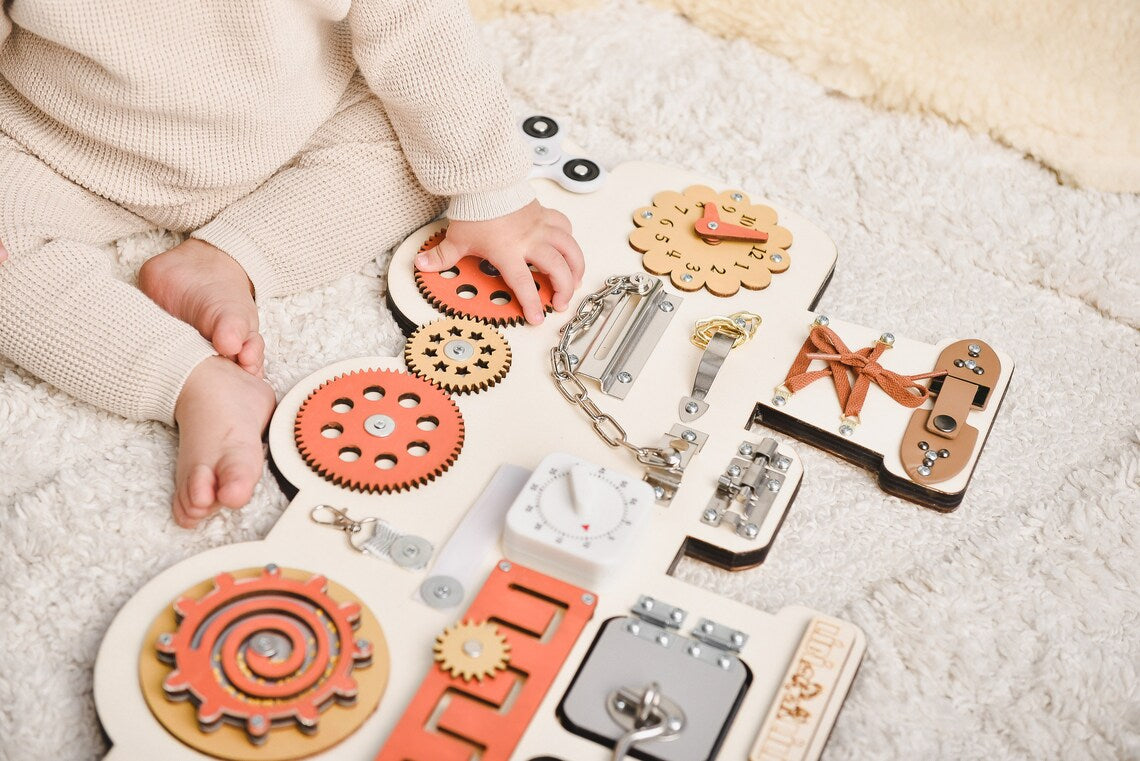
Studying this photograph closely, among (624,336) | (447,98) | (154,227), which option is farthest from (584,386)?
(154,227)

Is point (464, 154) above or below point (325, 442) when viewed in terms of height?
above

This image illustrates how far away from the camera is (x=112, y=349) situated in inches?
33.5

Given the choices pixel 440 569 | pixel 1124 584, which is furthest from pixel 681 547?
pixel 1124 584

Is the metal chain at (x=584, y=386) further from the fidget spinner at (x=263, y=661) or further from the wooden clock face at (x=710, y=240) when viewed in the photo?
the fidget spinner at (x=263, y=661)

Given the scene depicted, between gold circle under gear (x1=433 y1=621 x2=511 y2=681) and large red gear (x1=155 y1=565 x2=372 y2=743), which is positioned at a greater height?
gold circle under gear (x1=433 y1=621 x2=511 y2=681)

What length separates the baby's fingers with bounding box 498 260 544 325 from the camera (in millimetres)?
951

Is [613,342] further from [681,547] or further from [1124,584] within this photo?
[1124,584]

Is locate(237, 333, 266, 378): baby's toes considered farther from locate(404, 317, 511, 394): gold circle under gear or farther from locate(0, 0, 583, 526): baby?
locate(404, 317, 511, 394): gold circle under gear

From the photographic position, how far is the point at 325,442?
834 millimetres

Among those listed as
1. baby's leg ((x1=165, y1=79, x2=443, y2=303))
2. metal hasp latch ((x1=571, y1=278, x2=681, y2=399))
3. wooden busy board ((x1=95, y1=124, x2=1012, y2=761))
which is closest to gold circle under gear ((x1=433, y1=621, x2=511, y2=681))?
wooden busy board ((x1=95, y1=124, x2=1012, y2=761))

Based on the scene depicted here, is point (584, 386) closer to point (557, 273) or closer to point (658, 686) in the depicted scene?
point (557, 273)

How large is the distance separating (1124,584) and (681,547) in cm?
32

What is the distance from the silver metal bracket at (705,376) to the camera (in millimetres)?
891

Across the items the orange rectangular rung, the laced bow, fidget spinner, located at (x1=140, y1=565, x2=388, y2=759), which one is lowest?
fidget spinner, located at (x1=140, y1=565, x2=388, y2=759)
